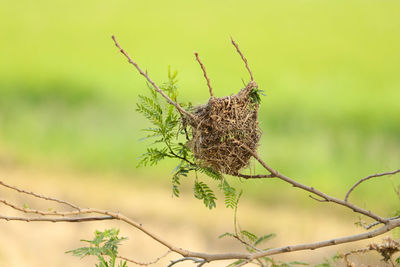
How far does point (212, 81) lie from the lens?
311cm

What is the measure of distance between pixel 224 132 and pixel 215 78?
236 cm

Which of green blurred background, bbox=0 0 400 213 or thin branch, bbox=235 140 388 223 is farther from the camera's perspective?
green blurred background, bbox=0 0 400 213

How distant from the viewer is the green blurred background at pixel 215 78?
9.34 feet

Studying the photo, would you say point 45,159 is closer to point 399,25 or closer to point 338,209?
point 338,209

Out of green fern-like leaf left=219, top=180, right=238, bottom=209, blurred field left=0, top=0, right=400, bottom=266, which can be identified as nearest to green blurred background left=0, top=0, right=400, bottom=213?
blurred field left=0, top=0, right=400, bottom=266

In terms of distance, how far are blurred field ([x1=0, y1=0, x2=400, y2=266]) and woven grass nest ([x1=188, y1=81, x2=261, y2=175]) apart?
68.6 inches

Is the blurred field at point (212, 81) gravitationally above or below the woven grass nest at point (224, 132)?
above

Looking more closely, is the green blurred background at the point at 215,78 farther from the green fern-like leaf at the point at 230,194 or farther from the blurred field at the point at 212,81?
the green fern-like leaf at the point at 230,194

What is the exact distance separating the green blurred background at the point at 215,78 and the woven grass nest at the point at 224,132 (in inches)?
63.3

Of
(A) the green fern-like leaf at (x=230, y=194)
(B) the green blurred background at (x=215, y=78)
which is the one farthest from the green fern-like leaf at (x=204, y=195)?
(B) the green blurred background at (x=215, y=78)

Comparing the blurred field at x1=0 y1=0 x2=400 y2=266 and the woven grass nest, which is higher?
the blurred field at x1=0 y1=0 x2=400 y2=266

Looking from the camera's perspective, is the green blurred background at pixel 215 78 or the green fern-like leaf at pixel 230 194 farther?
the green blurred background at pixel 215 78

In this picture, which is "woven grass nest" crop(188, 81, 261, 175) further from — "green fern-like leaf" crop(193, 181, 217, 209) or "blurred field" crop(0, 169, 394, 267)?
"blurred field" crop(0, 169, 394, 267)

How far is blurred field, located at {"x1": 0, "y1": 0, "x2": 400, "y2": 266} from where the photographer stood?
283cm
